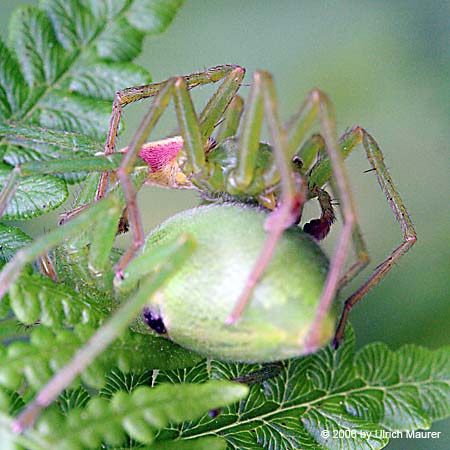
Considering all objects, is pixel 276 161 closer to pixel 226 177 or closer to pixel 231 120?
pixel 226 177

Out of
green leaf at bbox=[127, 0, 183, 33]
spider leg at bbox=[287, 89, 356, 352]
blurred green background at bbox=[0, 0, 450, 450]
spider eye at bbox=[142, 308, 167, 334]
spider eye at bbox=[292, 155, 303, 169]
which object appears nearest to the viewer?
spider leg at bbox=[287, 89, 356, 352]

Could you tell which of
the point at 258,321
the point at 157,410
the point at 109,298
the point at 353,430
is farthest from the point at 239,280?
the point at 353,430

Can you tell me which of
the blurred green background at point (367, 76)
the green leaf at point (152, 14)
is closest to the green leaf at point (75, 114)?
the green leaf at point (152, 14)

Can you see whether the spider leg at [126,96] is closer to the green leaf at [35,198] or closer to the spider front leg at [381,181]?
the green leaf at [35,198]

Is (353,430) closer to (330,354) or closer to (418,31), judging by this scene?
(330,354)

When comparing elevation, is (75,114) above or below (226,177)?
below

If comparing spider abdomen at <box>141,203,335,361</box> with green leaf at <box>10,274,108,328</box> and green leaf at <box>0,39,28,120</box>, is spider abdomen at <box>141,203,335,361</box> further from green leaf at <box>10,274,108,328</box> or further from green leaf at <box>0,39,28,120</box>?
green leaf at <box>0,39,28,120</box>

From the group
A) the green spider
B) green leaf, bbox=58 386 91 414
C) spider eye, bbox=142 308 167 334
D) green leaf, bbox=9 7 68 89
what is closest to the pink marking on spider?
the green spider

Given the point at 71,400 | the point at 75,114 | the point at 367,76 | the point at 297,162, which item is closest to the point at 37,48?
the point at 75,114
